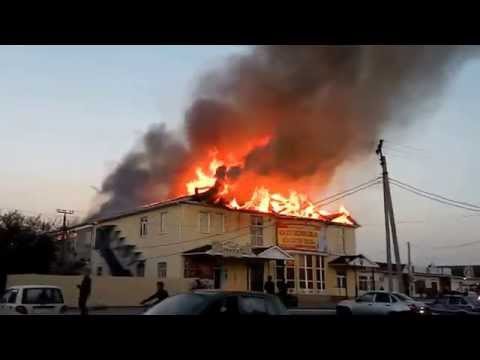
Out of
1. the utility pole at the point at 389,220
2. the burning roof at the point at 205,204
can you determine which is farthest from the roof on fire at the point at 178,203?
the utility pole at the point at 389,220

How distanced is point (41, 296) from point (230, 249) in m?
17.5

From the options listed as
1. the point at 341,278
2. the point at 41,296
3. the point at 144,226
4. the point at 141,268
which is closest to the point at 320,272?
the point at 341,278

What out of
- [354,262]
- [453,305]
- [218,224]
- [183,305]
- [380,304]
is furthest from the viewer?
[354,262]

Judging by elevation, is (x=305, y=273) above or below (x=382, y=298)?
above

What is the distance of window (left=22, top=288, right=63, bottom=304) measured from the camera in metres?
12.5

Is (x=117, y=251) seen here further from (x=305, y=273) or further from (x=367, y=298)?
(x=367, y=298)

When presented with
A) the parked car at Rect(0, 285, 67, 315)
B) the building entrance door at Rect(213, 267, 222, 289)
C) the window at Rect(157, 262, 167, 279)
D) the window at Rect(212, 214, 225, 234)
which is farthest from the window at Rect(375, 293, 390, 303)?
the window at Rect(157, 262, 167, 279)

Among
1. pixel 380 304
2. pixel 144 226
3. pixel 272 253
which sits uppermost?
pixel 144 226

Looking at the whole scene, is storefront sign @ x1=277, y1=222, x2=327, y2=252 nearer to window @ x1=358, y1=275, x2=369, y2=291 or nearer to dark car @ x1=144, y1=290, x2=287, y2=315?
window @ x1=358, y1=275, x2=369, y2=291

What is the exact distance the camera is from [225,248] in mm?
29359

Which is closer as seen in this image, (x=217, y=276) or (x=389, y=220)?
(x=389, y=220)

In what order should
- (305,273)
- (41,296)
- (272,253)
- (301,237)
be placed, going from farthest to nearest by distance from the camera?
(301,237)
(305,273)
(272,253)
(41,296)
